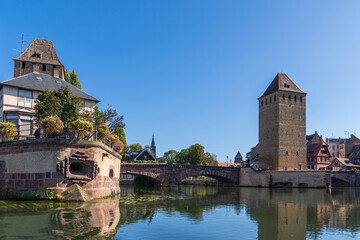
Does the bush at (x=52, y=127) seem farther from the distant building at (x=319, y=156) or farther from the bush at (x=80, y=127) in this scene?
the distant building at (x=319, y=156)

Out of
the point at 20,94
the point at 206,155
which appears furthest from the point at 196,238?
the point at 206,155

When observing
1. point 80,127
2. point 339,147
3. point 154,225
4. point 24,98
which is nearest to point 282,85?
point 339,147

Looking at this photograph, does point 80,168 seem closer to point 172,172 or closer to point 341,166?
point 172,172

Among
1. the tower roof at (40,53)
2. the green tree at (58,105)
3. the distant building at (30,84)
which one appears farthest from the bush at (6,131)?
the tower roof at (40,53)

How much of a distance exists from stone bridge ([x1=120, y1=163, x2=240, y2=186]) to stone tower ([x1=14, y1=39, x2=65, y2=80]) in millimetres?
14224

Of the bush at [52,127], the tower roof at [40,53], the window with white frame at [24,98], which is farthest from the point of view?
the tower roof at [40,53]

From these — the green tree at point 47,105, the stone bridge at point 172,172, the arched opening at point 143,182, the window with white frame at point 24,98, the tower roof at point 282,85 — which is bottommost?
the arched opening at point 143,182

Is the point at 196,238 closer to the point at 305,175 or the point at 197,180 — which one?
the point at 305,175

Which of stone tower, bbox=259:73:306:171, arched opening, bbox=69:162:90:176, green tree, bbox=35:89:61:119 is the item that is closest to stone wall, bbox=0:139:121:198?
arched opening, bbox=69:162:90:176

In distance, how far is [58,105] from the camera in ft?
87.0

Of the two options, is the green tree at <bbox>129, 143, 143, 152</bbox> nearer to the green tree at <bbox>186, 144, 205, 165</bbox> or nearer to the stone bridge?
the green tree at <bbox>186, 144, 205, 165</bbox>

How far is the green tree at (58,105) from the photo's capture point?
26.1 m

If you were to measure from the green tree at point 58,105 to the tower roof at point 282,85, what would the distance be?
45632 mm

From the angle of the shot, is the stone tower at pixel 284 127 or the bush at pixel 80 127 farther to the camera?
the stone tower at pixel 284 127
